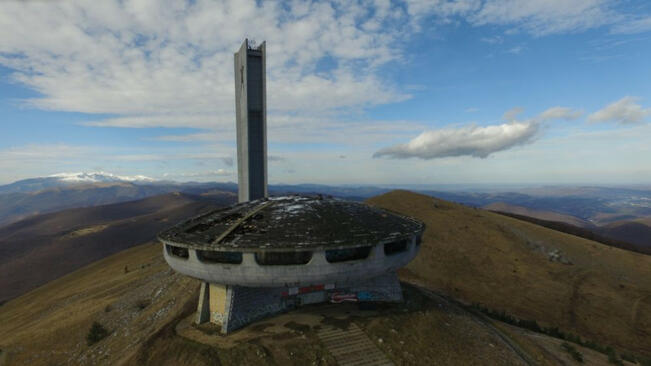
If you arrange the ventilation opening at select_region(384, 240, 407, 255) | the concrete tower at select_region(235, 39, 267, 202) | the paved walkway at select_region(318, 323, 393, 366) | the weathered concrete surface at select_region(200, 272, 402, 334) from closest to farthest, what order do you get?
the paved walkway at select_region(318, 323, 393, 366), the weathered concrete surface at select_region(200, 272, 402, 334), the ventilation opening at select_region(384, 240, 407, 255), the concrete tower at select_region(235, 39, 267, 202)

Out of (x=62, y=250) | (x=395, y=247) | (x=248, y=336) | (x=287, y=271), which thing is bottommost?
(x=62, y=250)

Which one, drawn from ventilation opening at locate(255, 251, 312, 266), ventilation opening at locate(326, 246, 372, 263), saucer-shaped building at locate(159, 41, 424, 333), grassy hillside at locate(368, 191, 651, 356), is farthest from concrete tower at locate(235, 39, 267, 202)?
ventilation opening at locate(326, 246, 372, 263)

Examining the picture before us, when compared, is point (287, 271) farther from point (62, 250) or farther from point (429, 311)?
point (62, 250)

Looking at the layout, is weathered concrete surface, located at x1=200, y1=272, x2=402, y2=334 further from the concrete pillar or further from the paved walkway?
the paved walkway

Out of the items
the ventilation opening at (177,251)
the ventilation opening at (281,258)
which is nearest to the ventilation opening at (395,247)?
the ventilation opening at (281,258)

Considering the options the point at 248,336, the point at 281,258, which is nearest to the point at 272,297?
the point at 248,336

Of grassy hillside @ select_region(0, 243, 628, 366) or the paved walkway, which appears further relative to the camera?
grassy hillside @ select_region(0, 243, 628, 366)
